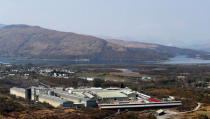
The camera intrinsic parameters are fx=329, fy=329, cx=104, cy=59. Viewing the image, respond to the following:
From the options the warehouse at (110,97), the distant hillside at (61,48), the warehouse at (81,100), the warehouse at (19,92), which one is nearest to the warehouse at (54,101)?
the warehouse at (81,100)

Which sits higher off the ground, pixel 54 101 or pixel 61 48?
pixel 61 48

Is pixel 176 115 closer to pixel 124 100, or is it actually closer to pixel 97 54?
pixel 124 100

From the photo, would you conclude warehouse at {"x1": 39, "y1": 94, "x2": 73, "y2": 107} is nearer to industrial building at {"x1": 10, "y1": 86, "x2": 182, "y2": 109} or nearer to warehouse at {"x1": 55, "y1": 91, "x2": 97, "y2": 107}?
industrial building at {"x1": 10, "y1": 86, "x2": 182, "y2": 109}

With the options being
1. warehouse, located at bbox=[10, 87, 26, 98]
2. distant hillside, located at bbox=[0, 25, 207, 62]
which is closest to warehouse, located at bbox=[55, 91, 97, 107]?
warehouse, located at bbox=[10, 87, 26, 98]

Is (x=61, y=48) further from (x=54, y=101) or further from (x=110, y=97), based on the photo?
(x=54, y=101)

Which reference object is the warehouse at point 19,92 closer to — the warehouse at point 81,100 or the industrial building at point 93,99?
the industrial building at point 93,99

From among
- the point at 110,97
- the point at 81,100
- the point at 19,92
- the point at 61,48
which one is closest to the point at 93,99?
the point at 81,100

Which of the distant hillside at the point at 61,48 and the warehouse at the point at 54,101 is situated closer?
the warehouse at the point at 54,101
